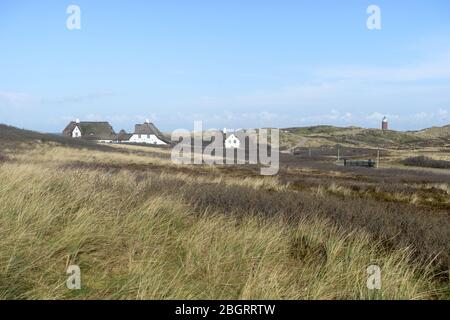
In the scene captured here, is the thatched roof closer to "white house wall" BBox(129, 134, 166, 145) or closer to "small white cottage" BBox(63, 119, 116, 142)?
"small white cottage" BBox(63, 119, 116, 142)

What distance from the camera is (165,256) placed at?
4.53 meters

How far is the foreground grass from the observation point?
352 centimetres

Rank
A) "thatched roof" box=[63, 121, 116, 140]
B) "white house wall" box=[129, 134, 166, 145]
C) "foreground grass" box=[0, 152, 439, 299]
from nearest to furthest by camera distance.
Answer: "foreground grass" box=[0, 152, 439, 299] < "thatched roof" box=[63, 121, 116, 140] < "white house wall" box=[129, 134, 166, 145]

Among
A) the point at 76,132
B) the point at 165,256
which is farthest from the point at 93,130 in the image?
the point at 165,256

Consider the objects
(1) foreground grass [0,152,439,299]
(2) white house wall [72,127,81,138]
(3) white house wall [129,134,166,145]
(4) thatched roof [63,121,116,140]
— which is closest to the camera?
(1) foreground grass [0,152,439,299]

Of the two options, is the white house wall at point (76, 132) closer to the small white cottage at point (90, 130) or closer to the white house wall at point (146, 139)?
the small white cottage at point (90, 130)

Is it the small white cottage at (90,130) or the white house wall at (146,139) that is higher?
the small white cottage at (90,130)

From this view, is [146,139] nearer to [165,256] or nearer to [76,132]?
[76,132]

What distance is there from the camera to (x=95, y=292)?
3463mm

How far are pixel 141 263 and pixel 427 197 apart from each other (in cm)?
1968

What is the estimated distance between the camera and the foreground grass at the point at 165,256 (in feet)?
11.6

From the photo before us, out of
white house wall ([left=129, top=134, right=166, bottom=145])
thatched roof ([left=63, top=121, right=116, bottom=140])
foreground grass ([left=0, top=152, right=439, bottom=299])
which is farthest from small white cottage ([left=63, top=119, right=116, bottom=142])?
foreground grass ([left=0, top=152, right=439, bottom=299])

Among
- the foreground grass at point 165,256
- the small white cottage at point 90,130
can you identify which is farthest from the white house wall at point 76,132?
the foreground grass at point 165,256
